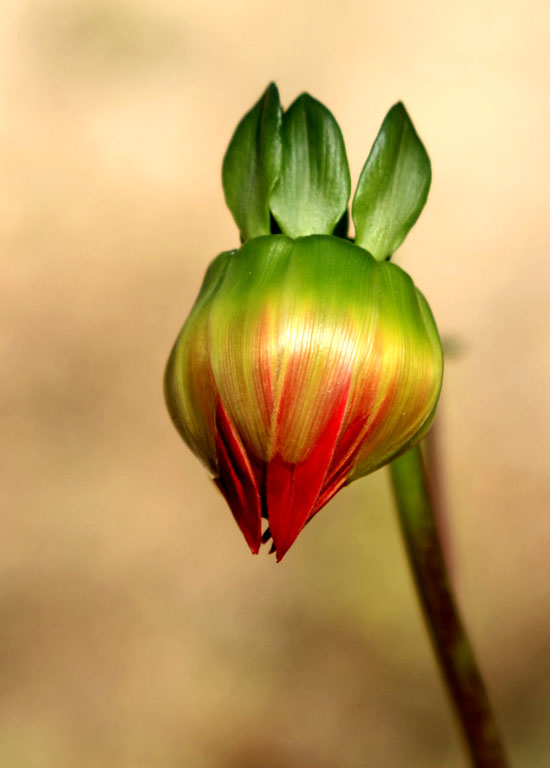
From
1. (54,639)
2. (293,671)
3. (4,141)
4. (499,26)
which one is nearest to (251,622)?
(293,671)

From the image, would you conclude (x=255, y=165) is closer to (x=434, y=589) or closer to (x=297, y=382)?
(x=297, y=382)

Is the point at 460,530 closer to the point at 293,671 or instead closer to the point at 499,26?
the point at 293,671

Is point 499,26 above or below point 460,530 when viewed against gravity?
above

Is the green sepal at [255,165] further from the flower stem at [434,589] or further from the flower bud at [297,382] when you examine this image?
the flower stem at [434,589]

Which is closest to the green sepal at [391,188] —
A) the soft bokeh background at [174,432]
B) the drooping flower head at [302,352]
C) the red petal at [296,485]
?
the drooping flower head at [302,352]

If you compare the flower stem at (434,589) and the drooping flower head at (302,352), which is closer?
the drooping flower head at (302,352)

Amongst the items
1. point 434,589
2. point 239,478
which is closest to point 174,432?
point 434,589

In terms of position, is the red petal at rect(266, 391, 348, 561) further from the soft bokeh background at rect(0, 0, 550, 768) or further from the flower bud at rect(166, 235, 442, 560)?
the soft bokeh background at rect(0, 0, 550, 768)
